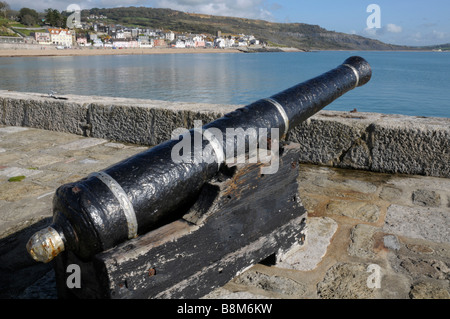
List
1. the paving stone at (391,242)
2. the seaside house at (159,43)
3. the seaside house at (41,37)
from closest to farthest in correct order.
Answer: the paving stone at (391,242)
the seaside house at (41,37)
the seaside house at (159,43)

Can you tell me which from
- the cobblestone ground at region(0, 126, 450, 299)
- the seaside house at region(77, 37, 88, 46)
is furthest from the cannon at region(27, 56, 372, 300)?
the seaside house at region(77, 37, 88, 46)

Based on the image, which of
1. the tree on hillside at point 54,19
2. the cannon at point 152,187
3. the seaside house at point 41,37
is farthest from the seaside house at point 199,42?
the cannon at point 152,187

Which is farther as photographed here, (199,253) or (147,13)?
(147,13)

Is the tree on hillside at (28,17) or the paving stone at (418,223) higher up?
the tree on hillside at (28,17)

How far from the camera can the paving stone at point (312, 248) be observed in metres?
2.25

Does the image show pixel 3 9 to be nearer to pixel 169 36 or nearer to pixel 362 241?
pixel 169 36

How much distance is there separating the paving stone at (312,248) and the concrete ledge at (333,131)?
51.6 inches

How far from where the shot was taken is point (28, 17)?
106812 millimetres

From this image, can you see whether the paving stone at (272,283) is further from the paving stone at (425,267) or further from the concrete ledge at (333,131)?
the concrete ledge at (333,131)

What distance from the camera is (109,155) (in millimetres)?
4555
